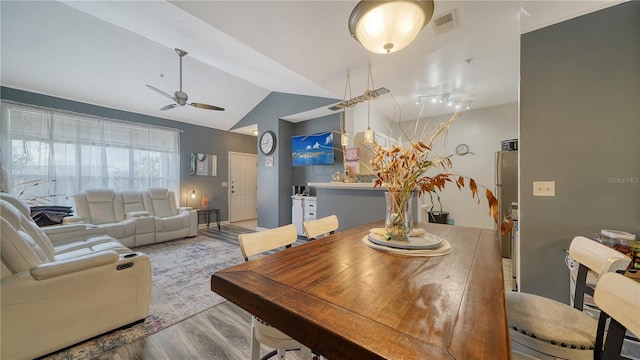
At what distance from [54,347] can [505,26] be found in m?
4.27

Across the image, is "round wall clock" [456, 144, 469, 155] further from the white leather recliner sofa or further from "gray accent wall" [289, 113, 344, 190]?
the white leather recliner sofa

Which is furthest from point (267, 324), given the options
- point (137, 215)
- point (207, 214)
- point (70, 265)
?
point (207, 214)

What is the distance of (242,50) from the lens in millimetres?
2891

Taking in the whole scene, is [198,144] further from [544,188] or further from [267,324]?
[544,188]

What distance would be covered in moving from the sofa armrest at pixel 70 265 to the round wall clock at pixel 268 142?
11.8 feet

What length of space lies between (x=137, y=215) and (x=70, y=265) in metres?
2.85

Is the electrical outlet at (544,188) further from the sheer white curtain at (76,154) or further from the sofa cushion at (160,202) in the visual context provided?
the sheer white curtain at (76,154)

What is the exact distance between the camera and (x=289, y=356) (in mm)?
1539

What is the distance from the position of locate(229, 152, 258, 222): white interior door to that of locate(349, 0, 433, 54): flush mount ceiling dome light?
18.8 ft

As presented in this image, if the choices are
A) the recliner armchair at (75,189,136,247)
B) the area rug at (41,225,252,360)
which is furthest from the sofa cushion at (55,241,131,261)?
the recliner armchair at (75,189,136,247)

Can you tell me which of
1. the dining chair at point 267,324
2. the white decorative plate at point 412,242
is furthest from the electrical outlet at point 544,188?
the dining chair at point 267,324

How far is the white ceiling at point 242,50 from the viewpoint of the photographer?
1868 millimetres

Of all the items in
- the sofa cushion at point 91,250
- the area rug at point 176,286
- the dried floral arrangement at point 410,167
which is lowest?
the area rug at point 176,286

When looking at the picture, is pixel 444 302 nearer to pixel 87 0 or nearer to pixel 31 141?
pixel 87 0
